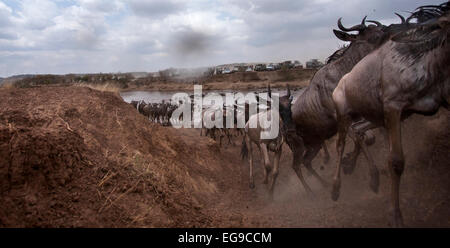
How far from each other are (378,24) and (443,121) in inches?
84.7

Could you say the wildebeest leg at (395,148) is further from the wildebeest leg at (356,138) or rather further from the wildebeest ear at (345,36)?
the wildebeest ear at (345,36)

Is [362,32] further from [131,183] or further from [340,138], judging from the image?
[131,183]

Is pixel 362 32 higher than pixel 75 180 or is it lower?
higher

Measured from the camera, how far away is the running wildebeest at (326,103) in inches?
231

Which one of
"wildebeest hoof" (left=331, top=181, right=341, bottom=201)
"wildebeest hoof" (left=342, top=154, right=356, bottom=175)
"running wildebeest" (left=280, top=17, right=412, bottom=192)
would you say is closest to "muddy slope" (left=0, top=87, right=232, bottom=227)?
"wildebeest hoof" (left=331, top=181, right=341, bottom=201)

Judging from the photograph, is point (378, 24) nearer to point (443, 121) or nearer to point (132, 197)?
point (443, 121)

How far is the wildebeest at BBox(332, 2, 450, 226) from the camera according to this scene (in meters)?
3.58

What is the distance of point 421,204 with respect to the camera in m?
4.62

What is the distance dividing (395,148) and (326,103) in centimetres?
275

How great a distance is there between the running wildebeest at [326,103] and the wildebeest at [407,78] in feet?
4.74

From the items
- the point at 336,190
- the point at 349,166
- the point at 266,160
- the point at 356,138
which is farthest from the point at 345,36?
the point at 266,160

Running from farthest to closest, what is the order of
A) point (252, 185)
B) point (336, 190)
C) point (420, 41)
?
point (252, 185)
point (336, 190)
point (420, 41)

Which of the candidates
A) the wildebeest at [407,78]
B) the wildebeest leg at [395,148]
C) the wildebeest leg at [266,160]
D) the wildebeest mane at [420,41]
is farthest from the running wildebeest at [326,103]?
the wildebeest mane at [420,41]

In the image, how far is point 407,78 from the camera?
12.0 ft
